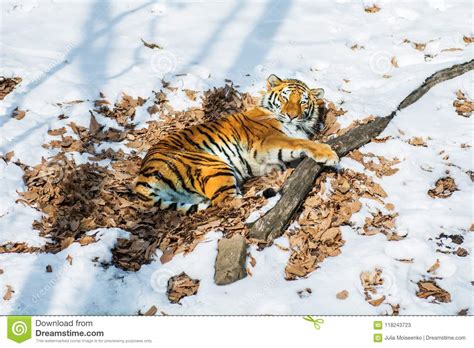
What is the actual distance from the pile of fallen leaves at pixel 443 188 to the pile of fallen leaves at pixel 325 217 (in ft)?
1.46

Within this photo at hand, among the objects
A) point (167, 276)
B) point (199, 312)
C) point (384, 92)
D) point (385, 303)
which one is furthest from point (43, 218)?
point (384, 92)

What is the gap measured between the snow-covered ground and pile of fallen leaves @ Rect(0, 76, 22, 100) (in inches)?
3.6

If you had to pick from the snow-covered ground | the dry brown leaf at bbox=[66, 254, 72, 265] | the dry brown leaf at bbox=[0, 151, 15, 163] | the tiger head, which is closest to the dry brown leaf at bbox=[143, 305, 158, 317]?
the snow-covered ground

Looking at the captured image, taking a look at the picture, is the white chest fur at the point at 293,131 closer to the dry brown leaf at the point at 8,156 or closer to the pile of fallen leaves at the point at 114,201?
the pile of fallen leaves at the point at 114,201

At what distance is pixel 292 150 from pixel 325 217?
3.14 ft

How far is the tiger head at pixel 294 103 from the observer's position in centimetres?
565

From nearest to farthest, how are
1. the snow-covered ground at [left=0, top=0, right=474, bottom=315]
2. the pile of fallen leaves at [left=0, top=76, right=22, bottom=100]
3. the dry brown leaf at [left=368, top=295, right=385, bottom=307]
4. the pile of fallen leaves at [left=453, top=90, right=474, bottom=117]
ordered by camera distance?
the dry brown leaf at [left=368, top=295, right=385, bottom=307], the snow-covered ground at [left=0, top=0, right=474, bottom=315], the pile of fallen leaves at [left=453, top=90, right=474, bottom=117], the pile of fallen leaves at [left=0, top=76, right=22, bottom=100]

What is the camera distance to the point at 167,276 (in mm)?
3838

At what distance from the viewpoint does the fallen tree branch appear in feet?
13.4

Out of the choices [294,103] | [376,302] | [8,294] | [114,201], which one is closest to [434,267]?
[376,302]

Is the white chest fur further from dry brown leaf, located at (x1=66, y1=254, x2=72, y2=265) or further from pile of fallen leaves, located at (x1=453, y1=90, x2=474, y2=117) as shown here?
dry brown leaf, located at (x1=66, y1=254, x2=72, y2=265)

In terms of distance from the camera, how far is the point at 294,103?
565cm

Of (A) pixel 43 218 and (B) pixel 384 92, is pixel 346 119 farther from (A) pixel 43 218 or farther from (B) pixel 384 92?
(A) pixel 43 218

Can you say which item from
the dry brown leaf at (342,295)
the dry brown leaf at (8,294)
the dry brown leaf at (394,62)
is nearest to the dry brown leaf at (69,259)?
the dry brown leaf at (8,294)
